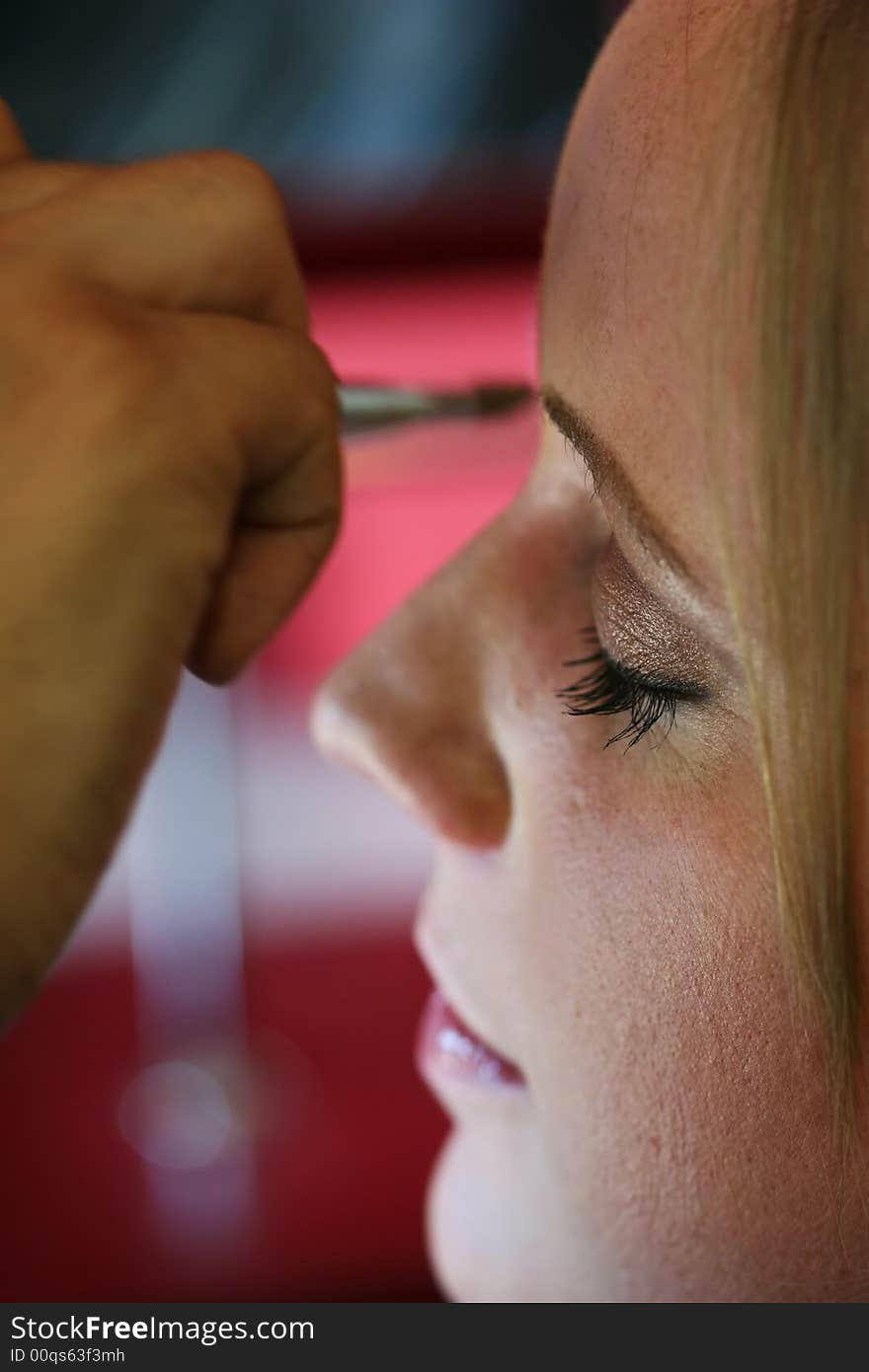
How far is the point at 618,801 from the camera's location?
1.64ft

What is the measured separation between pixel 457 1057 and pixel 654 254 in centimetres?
33

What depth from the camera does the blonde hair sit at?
40 cm

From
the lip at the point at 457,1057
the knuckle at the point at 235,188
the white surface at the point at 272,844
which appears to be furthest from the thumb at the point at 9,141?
the white surface at the point at 272,844

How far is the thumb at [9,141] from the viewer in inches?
18.1

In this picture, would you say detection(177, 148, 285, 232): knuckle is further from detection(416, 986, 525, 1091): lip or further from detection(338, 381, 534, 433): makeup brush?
detection(416, 986, 525, 1091): lip

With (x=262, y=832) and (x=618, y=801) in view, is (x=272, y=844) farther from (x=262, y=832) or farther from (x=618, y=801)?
(x=618, y=801)

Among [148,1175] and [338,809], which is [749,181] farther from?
[338,809]

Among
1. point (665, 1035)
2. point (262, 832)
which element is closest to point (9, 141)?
point (665, 1035)

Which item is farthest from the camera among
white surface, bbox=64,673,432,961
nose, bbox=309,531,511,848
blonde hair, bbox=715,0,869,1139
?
white surface, bbox=64,673,432,961

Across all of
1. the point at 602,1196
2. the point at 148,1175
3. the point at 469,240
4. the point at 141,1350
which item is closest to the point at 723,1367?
the point at 602,1196

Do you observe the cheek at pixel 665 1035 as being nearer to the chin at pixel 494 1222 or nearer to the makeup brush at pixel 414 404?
the chin at pixel 494 1222

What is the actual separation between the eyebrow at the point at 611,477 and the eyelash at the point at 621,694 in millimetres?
43

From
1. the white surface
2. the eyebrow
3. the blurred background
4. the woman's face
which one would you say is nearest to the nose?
the woman's face

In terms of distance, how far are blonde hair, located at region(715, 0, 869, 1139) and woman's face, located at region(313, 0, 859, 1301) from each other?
13 mm
